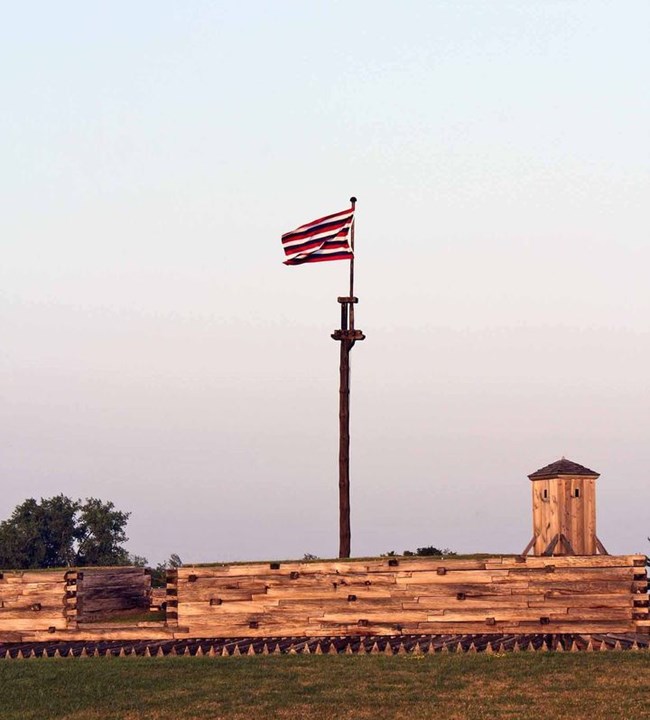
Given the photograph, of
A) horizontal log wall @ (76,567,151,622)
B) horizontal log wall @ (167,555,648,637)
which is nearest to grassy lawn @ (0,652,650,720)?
horizontal log wall @ (167,555,648,637)

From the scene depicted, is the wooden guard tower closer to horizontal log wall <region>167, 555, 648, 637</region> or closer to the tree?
horizontal log wall <region>167, 555, 648, 637</region>

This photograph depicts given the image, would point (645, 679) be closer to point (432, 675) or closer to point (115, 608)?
point (432, 675)

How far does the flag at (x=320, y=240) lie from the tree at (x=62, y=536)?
2512 cm

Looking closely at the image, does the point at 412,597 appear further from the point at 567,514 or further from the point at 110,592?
the point at 110,592

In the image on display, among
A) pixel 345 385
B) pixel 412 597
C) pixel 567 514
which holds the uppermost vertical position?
pixel 345 385

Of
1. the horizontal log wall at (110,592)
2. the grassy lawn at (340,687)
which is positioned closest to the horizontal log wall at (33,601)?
the horizontal log wall at (110,592)

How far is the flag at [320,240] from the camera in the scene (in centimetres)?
2938

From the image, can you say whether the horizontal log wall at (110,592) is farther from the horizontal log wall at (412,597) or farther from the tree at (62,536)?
the tree at (62,536)

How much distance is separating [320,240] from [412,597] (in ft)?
33.0

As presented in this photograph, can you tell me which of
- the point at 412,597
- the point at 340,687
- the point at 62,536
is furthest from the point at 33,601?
the point at 62,536

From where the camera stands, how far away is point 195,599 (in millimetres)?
25609

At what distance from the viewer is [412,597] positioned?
2433 centimetres

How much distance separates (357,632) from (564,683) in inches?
351

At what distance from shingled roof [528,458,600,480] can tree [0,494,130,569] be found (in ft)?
95.6
